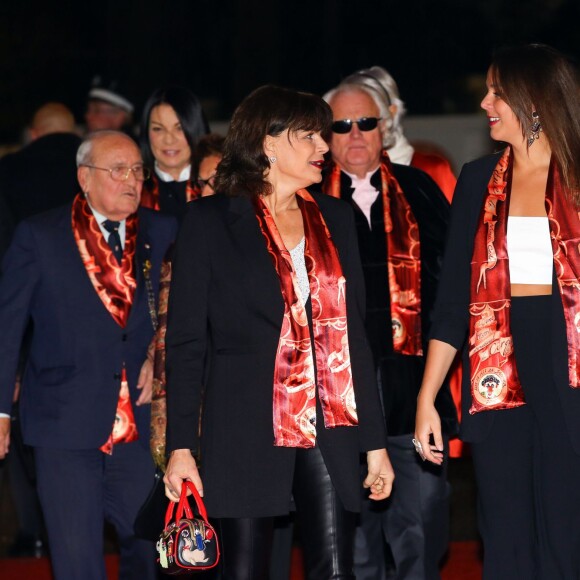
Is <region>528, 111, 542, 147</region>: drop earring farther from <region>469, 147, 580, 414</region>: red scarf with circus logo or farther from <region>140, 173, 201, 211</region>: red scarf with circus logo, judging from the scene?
<region>140, 173, 201, 211</region>: red scarf with circus logo

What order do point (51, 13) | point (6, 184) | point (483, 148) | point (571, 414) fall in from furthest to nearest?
point (51, 13) < point (483, 148) < point (6, 184) < point (571, 414)

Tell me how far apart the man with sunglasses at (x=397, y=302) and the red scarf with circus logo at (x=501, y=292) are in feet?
3.91

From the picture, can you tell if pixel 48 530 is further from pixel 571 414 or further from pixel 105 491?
pixel 571 414

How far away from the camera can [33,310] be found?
16.9ft

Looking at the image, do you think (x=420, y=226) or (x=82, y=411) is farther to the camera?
(x=420, y=226)


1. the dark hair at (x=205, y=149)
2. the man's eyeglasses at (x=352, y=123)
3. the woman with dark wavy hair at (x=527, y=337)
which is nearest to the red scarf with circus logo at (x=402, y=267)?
the man's eyeglasses at (x=352, y=123)

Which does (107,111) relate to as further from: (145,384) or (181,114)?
(145,384)

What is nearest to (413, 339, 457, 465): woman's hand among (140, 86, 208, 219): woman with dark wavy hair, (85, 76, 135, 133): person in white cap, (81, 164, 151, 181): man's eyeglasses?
(81, 164, 151, 181): man's eyeglasses

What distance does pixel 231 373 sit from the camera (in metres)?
4.18

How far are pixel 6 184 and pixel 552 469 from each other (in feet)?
12.1

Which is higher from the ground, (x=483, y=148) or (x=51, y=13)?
(x=51, y=13)

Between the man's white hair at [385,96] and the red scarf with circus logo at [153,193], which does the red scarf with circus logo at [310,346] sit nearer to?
the man's white hair at [385,96]

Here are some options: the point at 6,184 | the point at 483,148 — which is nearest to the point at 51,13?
the point at 483,148

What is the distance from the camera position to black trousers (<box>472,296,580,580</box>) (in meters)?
4.07
